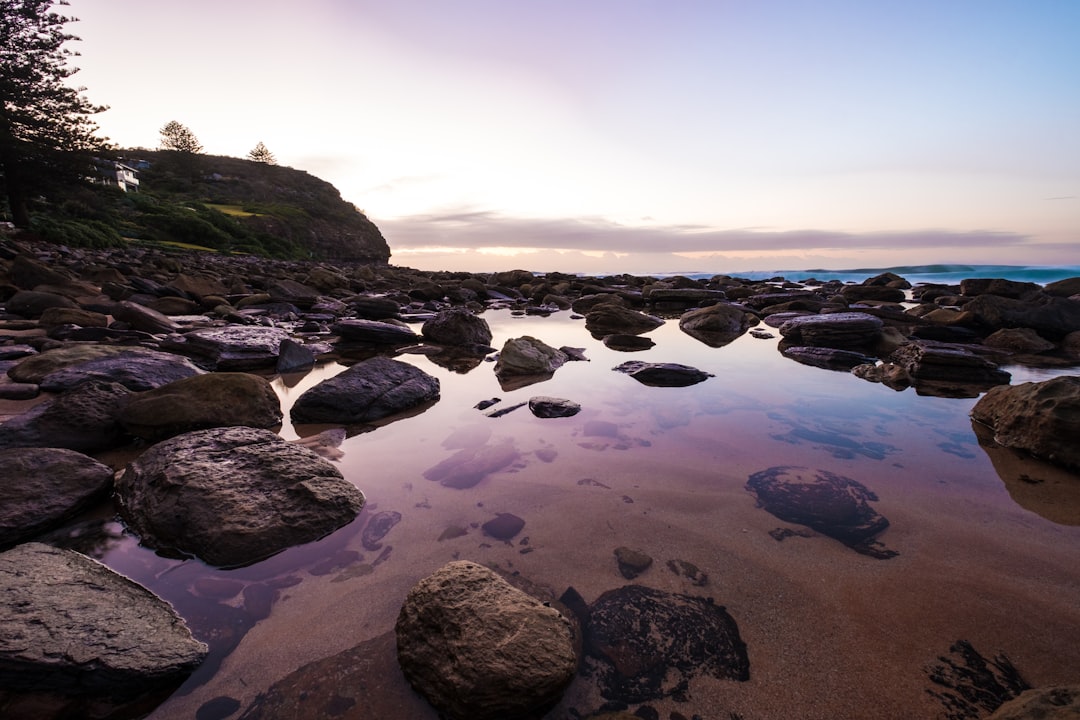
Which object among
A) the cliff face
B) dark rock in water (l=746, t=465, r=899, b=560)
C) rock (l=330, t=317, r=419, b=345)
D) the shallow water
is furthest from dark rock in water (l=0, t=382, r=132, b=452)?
the cliff face

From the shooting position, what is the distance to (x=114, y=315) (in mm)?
7789

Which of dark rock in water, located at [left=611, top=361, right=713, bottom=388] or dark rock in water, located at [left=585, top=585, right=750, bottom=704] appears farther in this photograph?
dark rock in water, located at [left=611, top=361, right=713, bottom=388]

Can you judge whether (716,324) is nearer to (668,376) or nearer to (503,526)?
(668,376)

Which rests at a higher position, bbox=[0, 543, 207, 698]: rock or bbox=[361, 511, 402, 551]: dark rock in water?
bbox=[0, 543, 207, 698]: rock

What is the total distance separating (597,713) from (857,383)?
20.7 ft

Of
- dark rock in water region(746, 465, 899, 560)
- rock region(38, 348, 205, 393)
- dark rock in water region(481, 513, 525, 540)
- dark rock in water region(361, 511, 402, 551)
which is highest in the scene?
rock region(38, 348, 205, 393)

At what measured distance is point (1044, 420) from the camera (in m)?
3.61

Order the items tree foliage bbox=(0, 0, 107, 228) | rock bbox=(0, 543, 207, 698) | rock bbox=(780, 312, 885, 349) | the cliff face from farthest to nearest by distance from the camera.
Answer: the cliff face, tree foliage bbox=(0, 0, 107, 228), rock bbox=(780, 312, 885, 349), rock bbox=(0, 543, 207, 698)

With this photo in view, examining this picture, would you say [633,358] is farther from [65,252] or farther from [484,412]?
[65,252]

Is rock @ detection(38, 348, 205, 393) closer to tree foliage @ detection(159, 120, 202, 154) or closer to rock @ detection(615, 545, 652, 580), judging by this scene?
rock @ detection(615, 545, 652, 580)

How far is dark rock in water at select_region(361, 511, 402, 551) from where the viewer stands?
8.38ft

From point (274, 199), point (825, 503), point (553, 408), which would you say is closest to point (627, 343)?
point (553, 408)

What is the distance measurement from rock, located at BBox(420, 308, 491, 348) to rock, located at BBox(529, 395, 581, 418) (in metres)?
3.82

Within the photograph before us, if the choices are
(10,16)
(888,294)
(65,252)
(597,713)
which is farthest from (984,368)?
(10,16)
